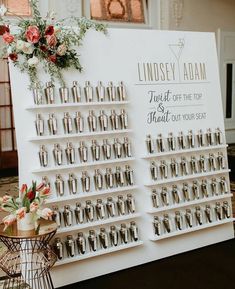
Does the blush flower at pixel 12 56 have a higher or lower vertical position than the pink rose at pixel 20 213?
higher

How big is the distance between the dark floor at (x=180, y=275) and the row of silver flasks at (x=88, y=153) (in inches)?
34.7

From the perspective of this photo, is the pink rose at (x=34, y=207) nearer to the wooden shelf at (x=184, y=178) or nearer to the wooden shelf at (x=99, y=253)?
the wooden shelf at (x=99, y=253)

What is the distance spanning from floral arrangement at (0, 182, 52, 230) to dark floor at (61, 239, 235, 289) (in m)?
0.76

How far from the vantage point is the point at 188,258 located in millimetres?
3541

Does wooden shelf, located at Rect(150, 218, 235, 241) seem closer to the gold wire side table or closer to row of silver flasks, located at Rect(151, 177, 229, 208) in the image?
row of silver flasks, located at Rect(151, 177, 229, 208)

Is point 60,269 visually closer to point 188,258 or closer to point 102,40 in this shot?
point 188,258

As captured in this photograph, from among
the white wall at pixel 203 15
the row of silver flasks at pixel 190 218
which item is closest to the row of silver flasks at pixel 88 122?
the row of silver flasks at pixel 190 218

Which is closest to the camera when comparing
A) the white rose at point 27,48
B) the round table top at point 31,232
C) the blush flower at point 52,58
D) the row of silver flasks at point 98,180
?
the round table top at point 31,232

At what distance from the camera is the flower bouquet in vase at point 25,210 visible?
101 inches

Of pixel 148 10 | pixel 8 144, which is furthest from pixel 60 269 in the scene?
pixel 148 10

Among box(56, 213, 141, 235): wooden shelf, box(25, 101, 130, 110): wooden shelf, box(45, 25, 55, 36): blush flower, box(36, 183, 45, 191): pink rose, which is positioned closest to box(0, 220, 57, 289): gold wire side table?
box(36, 183, 45, 191): pink rose

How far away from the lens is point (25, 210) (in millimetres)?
2568

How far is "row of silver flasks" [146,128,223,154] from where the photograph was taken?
11.4 ft

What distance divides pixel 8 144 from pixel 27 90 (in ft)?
14.3
